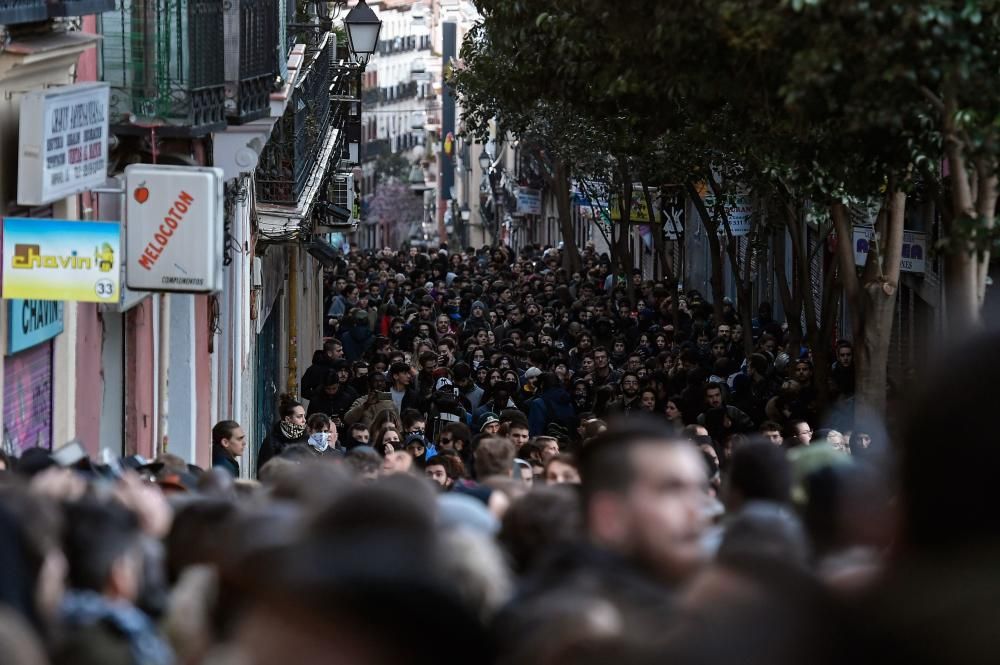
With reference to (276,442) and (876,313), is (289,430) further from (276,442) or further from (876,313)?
(876,313)

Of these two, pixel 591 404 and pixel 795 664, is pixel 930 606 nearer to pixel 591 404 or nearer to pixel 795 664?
pixel 795 664

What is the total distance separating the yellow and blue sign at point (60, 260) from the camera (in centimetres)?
996

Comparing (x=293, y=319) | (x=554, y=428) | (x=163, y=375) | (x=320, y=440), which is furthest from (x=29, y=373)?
(x=293, y=319)

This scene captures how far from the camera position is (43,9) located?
1047 centimetres

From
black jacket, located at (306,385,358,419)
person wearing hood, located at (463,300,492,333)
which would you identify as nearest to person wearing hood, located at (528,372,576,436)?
black jacket, located at (306,385,358,419)

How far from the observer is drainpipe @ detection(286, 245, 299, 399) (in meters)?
32.9

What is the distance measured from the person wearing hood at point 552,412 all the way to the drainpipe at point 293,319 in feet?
45.7

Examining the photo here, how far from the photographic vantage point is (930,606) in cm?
187

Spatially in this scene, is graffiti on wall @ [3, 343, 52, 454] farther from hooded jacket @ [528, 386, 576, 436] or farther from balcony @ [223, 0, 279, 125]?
hooded jacket @ [528, 386, 576, 436]

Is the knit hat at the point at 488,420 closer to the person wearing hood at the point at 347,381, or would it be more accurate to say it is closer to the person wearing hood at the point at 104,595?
the person wearing hood at the point at 347,381

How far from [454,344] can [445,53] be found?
102446 mm

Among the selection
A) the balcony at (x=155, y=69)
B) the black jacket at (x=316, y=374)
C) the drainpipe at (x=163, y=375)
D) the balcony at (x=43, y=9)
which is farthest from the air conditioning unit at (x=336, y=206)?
the balcony at (x=43, y=9)

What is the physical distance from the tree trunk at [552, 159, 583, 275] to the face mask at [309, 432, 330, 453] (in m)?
34.4

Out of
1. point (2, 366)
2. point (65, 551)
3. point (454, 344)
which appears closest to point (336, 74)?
point (454, 344)
